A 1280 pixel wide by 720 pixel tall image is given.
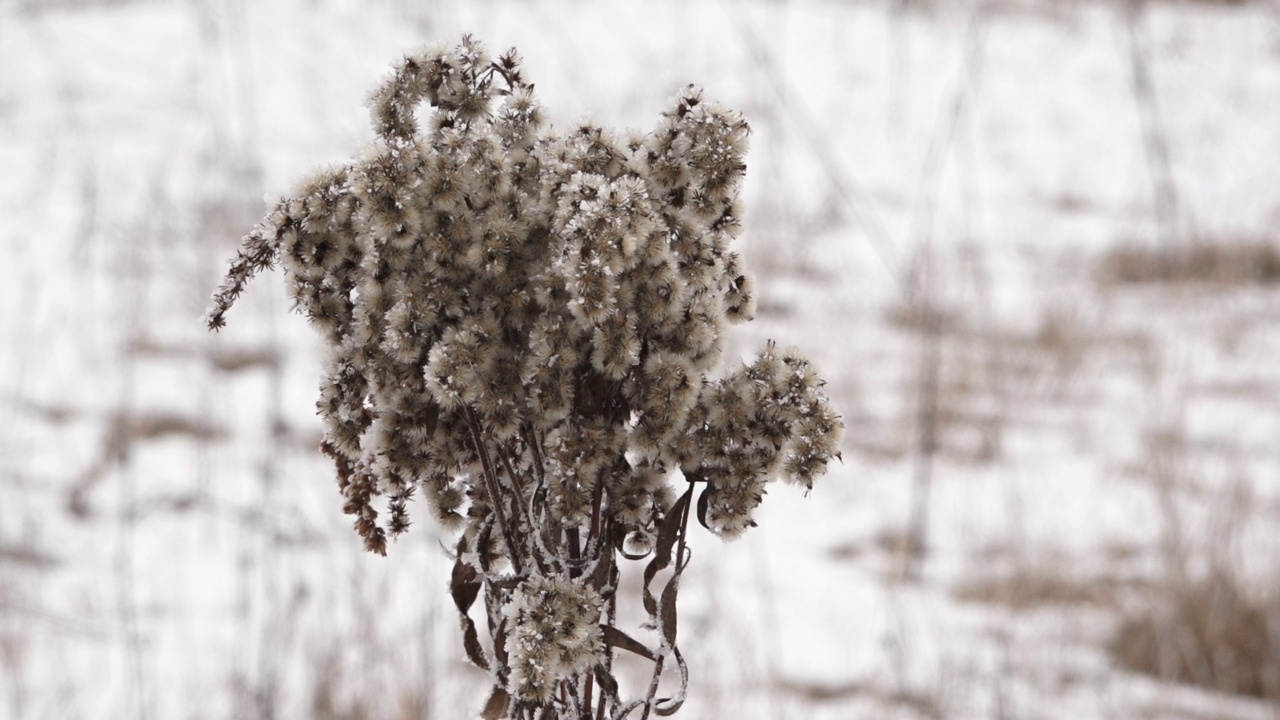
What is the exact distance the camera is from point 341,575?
123 inches

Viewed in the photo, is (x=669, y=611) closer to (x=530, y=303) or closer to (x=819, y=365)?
(x=530, y=303)

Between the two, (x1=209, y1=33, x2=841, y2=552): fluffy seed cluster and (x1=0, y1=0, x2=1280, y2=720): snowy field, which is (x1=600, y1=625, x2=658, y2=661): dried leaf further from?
(x1=0, y1=0, x2=1280, y2=720): snowy field

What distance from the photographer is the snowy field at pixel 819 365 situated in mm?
2906

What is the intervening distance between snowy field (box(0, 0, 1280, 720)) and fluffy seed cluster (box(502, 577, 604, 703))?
13.2 inches

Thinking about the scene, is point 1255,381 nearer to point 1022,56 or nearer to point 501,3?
point 1022,56

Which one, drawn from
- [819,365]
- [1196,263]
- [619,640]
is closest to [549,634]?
[619,640]

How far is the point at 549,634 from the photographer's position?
0.78 m

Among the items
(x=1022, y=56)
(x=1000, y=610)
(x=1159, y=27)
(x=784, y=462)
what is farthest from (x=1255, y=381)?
(x=784, y=462)

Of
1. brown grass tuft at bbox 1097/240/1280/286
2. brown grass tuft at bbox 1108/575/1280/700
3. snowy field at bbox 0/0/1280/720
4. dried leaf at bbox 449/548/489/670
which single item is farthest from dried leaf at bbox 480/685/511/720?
brown grass tuft at bbox 1097/240/1280/286

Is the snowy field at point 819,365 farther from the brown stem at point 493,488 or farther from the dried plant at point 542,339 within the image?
the brown stem at point 493,488

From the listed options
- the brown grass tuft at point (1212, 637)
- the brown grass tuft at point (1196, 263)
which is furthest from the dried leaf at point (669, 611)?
the brown grass tuft at point (1196, 263)

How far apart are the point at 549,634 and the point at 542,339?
0.20m

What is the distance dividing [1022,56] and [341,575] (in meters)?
6.06

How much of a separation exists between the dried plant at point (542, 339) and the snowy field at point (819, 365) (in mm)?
95
